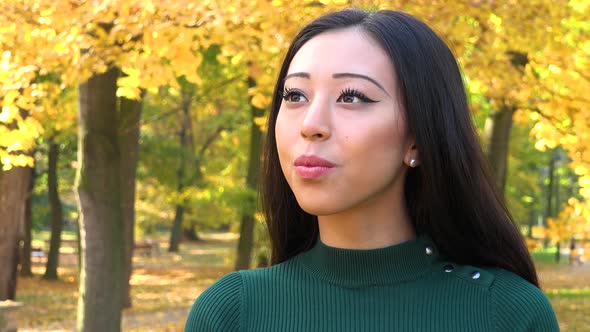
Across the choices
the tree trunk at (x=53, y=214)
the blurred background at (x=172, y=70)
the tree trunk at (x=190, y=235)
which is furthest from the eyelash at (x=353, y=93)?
the tree trunk at (x=190, y=235)

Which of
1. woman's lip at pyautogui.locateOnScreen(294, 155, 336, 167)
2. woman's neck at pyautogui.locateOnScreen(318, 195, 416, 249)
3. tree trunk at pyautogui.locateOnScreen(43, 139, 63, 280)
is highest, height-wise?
woman's lip at pyautogui.locateOnScreen(294, 155, 336, 167)

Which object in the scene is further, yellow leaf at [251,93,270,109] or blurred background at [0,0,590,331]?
yellow leaf at [251,93,270,109]

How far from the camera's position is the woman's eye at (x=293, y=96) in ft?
6.63

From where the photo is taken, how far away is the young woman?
1.95m

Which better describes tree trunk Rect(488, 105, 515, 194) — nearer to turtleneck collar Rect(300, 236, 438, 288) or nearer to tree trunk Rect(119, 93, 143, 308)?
tree trunk Rect(119, 93, 143, 308)

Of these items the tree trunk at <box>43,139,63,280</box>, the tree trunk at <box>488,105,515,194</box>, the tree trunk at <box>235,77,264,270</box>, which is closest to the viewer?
the tree trunk at <box>488,105,515,194</box>

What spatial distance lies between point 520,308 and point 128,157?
11.6 meters

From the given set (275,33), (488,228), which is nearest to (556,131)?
(275,33)

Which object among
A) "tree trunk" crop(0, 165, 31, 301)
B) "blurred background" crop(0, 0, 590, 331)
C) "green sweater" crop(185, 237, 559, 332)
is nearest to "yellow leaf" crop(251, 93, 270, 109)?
"blurred background" crop(0, 0, 590, 331)

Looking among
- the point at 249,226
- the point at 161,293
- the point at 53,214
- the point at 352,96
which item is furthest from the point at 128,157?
the point at 352,96

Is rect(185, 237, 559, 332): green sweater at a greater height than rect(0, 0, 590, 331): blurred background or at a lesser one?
lesser

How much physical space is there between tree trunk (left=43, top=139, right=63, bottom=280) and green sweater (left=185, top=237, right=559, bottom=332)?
64.0 feet

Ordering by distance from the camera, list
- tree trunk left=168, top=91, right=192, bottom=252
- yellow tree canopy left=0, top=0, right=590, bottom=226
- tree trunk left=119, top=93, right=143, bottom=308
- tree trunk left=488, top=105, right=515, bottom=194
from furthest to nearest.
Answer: tree trunk left=168, top=91, right=192, bottom=252 < tree trunk left=488, top=105, right=515, bottom=194 < tree trunk left=119, top=93, right=143, bottom=308 < yellow tree canopy left=0, top=0, right=590, bottom=226

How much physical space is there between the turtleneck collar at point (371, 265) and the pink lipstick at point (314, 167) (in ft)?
0.69
